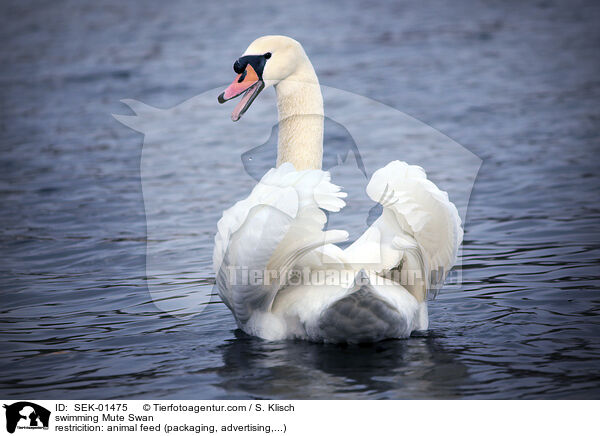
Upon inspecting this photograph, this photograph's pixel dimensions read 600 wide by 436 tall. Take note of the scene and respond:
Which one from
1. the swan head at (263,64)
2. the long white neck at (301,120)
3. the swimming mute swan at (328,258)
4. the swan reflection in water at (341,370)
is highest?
the swan head at (263,64)

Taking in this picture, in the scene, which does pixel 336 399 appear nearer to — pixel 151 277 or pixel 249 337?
pixel 249 337

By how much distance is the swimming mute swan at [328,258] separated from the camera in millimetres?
4871

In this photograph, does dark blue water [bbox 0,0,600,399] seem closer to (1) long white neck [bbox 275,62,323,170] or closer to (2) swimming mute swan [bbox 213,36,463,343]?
(2) swimming mute swan [bbox 213,36,463,343]

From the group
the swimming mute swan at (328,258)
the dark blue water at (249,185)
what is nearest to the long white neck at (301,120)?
the swimming mute swan at (328,258)

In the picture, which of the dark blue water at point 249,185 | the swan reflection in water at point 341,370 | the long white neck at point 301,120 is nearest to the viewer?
the swan reflection in water at point 341,370

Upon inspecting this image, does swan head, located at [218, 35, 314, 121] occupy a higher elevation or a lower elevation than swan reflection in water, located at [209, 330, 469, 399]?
higher

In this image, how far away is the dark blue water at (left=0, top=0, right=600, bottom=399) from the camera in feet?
16.9

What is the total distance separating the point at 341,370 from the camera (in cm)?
507

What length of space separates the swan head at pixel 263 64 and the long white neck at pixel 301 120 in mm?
85

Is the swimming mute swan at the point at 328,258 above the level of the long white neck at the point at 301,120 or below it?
below

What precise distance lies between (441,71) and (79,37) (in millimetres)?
9089

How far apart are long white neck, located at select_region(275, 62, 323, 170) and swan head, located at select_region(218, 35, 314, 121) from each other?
0.28ft

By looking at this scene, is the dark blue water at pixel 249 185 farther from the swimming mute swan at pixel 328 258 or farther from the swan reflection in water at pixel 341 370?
the swimming mute swan at pixel 328 258

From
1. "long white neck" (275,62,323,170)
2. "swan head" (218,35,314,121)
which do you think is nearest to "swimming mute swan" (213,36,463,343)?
"swan head" (218,35,314,121)
